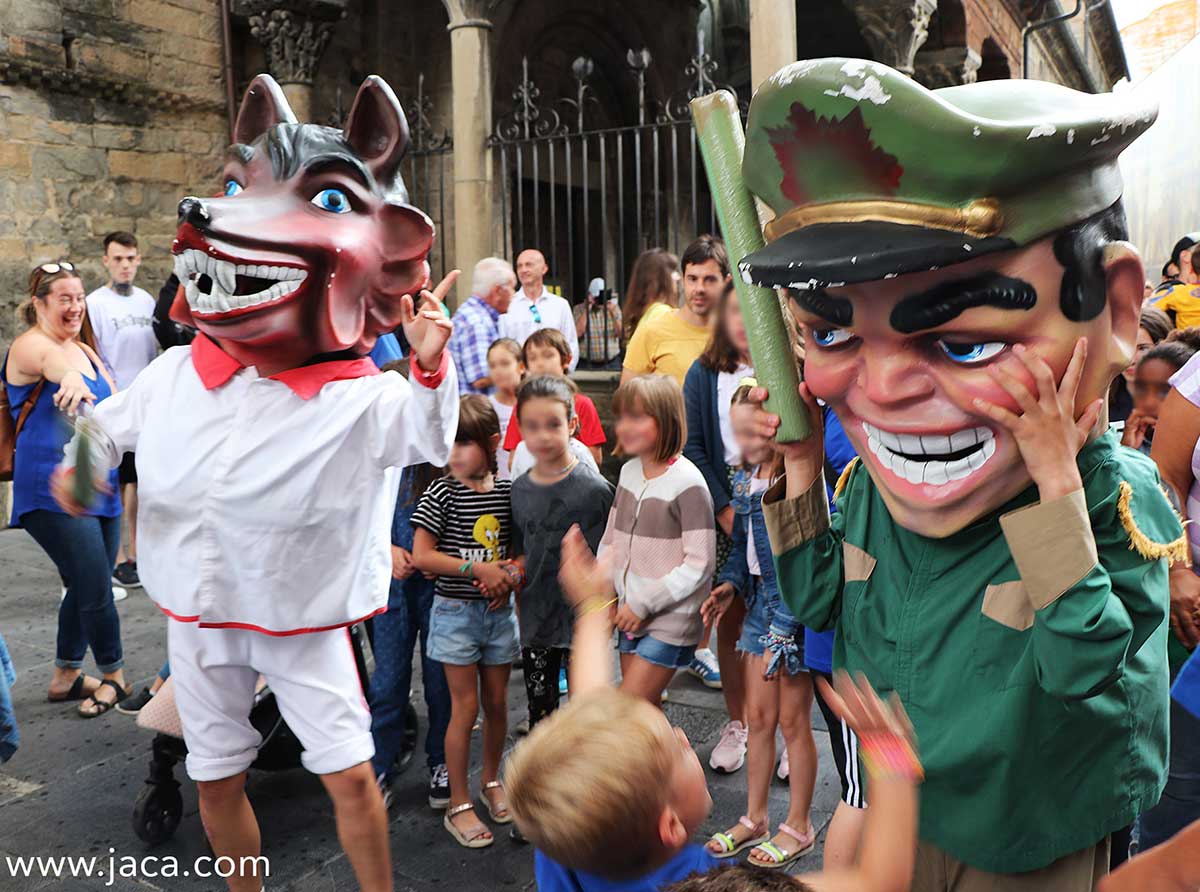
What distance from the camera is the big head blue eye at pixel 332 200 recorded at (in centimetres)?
Answer: 261

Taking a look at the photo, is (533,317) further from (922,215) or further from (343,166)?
(922,215)

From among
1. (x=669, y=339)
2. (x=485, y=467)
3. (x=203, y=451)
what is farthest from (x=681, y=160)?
(x=203, y=451)

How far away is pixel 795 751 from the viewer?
306 cm

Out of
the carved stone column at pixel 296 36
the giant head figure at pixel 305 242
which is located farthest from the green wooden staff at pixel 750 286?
the carved stone column at pixel 296 36

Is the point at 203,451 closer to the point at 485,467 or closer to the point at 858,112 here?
the point at 485,467

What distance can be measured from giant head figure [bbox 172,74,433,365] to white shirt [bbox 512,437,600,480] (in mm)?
885

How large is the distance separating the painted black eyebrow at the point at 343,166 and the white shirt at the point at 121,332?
168 inches

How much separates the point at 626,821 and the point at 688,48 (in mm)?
11715

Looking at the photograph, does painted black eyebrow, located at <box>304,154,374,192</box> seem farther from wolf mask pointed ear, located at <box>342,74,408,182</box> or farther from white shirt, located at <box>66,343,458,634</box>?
white shirt, located at <box>66,343,458,634</box>

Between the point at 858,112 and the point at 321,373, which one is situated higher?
the point at 858,112

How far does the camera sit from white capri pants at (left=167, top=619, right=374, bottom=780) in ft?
8.39

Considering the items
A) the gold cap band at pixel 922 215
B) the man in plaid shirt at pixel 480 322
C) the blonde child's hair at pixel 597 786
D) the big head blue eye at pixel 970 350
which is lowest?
the blonde child's hair at pixel 597 786

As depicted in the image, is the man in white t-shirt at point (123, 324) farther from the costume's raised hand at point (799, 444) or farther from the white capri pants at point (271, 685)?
the costume's raised hand at point (799, 444)

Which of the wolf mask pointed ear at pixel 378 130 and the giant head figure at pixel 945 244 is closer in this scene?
the giant head figure at pixel 945 244
